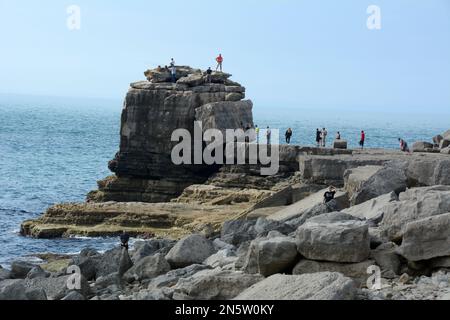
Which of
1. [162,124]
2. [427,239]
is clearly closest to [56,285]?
[427,239]

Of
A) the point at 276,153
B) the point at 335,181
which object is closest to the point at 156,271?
the point at 335,181

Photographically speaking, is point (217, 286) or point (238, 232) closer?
point (217, 286)

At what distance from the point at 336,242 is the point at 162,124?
29.5 m

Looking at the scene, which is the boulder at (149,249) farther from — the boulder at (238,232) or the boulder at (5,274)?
the boulder at (5,274)

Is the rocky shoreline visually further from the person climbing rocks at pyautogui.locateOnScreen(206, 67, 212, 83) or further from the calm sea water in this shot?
the person climbing rocks at pyautogui.locateOnScreen(206, 67, 212, 83)

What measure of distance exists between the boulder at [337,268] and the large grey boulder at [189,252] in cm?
290

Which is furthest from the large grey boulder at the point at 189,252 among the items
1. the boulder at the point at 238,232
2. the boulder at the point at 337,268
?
the boulder at the point at 337,268

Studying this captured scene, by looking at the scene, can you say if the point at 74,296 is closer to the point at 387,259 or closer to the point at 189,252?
the point at 189,252

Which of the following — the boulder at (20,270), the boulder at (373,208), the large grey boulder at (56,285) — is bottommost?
the boulder at (20,270)

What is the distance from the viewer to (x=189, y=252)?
16.7 m

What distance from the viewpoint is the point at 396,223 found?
1488 cm

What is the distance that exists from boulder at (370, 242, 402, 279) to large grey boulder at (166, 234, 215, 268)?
11.6ft

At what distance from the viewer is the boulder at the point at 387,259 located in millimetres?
13983
